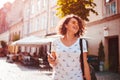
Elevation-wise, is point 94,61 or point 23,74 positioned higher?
point 94,61

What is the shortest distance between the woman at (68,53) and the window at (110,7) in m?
13.3

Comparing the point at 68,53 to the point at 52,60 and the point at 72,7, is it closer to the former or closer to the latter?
the point at 52,60

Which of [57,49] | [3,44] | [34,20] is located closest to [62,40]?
[57,49]

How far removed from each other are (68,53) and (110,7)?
46.5ft

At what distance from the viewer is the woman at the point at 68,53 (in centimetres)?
281

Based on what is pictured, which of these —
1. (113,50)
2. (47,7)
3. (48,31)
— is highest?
(47,7)

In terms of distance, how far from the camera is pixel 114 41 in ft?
54.4

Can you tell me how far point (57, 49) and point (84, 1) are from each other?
10690 mm

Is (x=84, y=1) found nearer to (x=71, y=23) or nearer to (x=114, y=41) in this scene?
(x=114, y=41)

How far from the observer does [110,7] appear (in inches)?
648

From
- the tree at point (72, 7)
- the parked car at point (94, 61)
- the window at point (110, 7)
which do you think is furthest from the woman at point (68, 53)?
the parked car at point (94, 61)

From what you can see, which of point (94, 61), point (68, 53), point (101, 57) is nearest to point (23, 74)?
point (94, 61)

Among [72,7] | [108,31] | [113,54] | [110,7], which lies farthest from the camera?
[113,54]

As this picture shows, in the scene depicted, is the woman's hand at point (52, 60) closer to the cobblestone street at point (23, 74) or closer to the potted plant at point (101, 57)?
the cobblestone street at point (23, 74)
